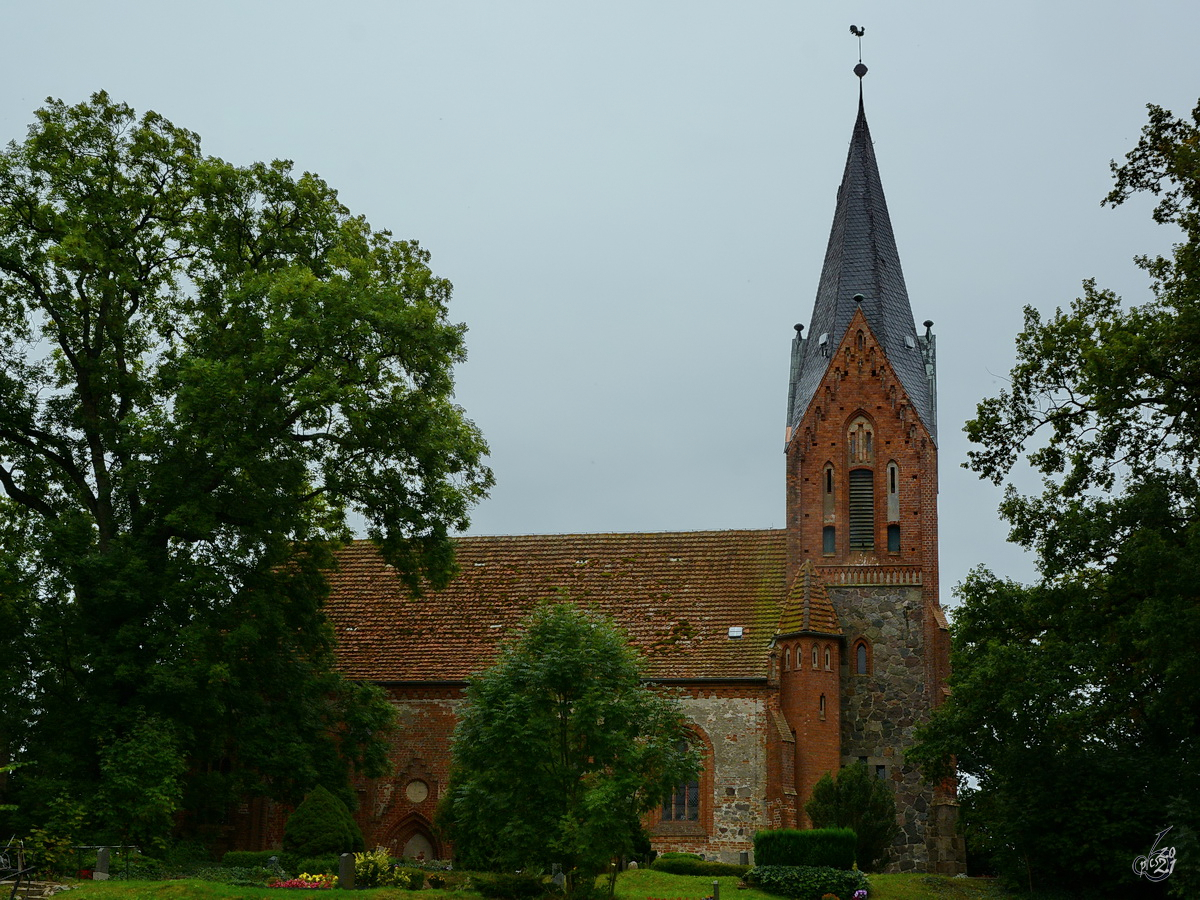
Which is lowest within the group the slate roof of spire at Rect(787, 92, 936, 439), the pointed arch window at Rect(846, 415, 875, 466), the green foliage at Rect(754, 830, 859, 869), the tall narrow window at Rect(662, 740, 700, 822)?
the green foliage at Rect(754, 830, 859, 869)

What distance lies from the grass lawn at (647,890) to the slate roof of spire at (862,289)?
13.0 meters

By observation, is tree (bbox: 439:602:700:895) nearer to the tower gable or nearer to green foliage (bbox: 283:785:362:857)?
green foliage (bbox: 283:785:362:857)

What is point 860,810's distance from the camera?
3181 centimetres

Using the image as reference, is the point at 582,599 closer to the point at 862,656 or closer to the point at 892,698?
the point at 862,656

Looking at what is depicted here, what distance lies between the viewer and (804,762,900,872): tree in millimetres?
31688

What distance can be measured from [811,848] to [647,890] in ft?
11.3

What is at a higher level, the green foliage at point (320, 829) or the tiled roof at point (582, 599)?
the tiled roof at point (582, 599)

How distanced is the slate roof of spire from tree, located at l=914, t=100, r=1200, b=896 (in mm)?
8079

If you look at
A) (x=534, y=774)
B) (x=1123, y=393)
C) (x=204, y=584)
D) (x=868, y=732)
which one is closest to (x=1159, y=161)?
(x=1123, y=393)

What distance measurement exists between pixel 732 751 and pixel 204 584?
13007mm

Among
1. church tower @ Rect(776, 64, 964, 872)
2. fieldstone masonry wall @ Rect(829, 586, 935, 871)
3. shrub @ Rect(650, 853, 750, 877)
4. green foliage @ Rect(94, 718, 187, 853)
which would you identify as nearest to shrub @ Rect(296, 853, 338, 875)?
green foliage @ Rect(94, 718, 187, 853)

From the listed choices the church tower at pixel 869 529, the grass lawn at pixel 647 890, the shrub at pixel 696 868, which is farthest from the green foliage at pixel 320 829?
the church tower at pixel 869 529

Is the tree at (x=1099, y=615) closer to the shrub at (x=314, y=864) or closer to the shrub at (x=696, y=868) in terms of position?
the shrub at (x=696, y=868)

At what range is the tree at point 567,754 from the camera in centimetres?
2409
